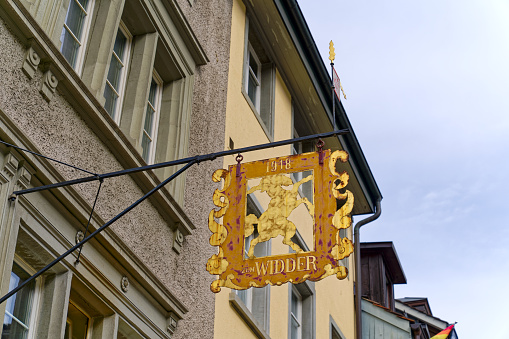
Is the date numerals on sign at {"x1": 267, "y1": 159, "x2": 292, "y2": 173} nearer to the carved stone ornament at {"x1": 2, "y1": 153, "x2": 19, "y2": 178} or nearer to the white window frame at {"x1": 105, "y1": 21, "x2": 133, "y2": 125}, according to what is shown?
the white window frame at {"x1": 105, "y1": 21, "x2": 133, "y2": 125}

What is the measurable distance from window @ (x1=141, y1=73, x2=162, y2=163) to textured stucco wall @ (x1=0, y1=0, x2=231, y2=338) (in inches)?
22.6

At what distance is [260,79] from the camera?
608 inches

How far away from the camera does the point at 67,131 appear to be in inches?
311

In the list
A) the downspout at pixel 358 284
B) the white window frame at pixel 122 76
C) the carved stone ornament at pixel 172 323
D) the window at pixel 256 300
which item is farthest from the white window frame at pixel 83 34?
the downspout at pixel 358 284

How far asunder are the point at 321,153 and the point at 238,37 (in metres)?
6.23

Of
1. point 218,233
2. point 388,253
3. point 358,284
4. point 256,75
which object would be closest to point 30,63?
point 218,233

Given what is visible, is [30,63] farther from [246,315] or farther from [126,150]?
[246,315]

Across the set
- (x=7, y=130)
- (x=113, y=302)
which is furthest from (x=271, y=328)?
(x=7, y=130)

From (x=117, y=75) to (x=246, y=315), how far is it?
3889mm

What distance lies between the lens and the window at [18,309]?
Answer: 688cm

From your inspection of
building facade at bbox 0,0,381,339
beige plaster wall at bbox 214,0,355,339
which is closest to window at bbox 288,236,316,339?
beige plaster wall at bbox 214,0,355,339

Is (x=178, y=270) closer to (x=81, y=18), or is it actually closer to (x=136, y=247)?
(x=136, y=247)

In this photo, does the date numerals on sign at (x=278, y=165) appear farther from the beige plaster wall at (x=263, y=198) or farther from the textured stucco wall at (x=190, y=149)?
the beige plaster wall at (x=263, y=198)

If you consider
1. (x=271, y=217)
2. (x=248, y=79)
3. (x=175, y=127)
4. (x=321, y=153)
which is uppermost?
(x=248, y=79)
